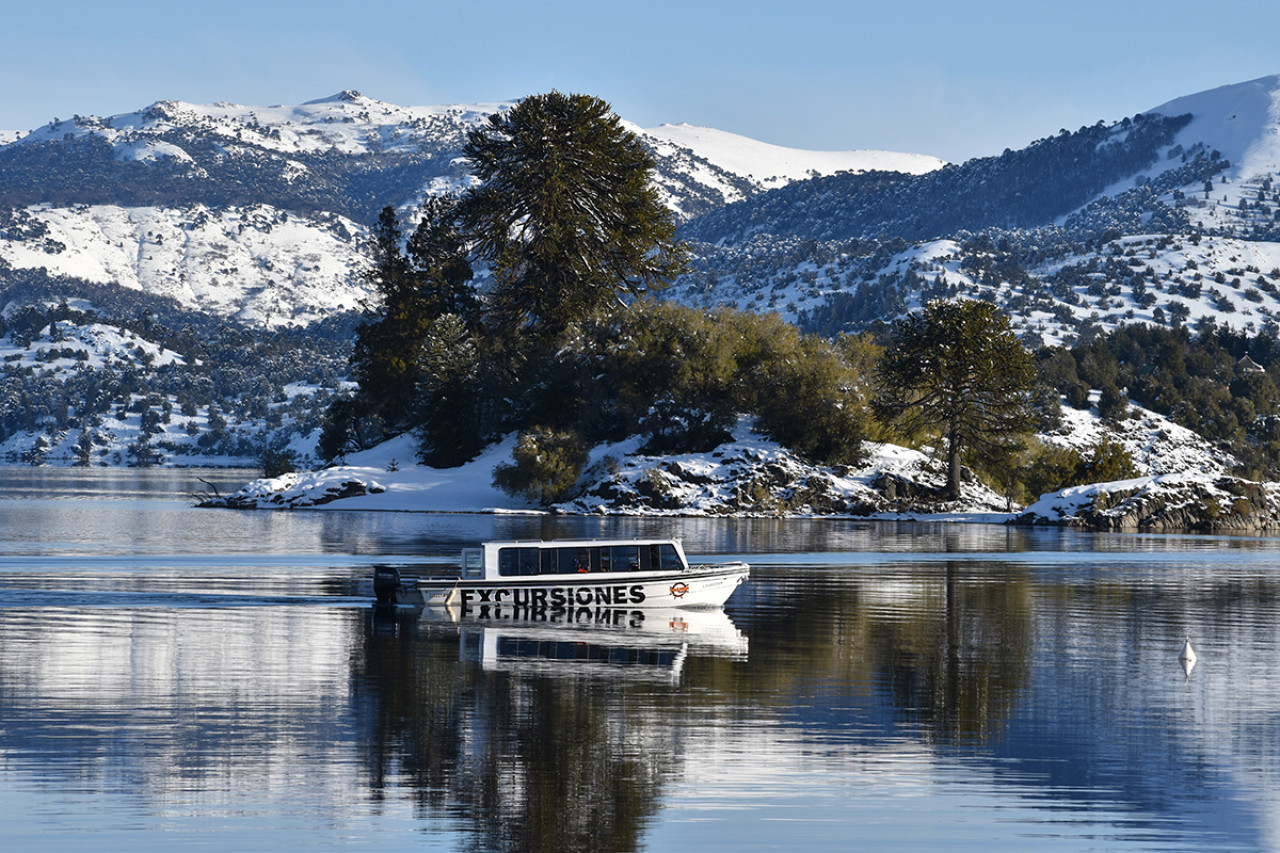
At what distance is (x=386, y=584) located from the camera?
3184 cm

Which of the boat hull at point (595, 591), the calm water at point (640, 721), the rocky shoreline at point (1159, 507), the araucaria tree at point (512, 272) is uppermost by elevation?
the araucaria tree at point (512, 272)

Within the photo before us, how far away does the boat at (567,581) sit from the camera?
31922 millimetres

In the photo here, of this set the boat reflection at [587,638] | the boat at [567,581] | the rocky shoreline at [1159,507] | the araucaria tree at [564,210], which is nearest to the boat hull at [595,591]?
the boat at [567,581]

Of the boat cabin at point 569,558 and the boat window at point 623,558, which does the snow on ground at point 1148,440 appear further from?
the boat window at point 623,558

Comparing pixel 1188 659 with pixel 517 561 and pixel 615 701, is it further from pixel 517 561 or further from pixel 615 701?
pixel 517 561

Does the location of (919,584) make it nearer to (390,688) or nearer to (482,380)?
(390,688)

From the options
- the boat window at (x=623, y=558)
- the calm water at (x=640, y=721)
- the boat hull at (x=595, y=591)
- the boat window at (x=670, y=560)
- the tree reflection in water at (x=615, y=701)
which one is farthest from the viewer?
the boat window at (x=670, y=560)

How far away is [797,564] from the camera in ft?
152

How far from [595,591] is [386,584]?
15.0ft

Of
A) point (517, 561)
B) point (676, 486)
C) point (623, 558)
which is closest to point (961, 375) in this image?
point (676, 486)

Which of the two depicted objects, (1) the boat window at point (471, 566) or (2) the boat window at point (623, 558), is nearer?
(1) the boat window at point (471, 566)

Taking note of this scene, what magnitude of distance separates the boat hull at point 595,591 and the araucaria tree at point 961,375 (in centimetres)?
4964

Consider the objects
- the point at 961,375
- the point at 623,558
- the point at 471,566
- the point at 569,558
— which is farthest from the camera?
the point at 961,375

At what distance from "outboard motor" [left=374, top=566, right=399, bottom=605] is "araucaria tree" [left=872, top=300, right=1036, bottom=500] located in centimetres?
5315
